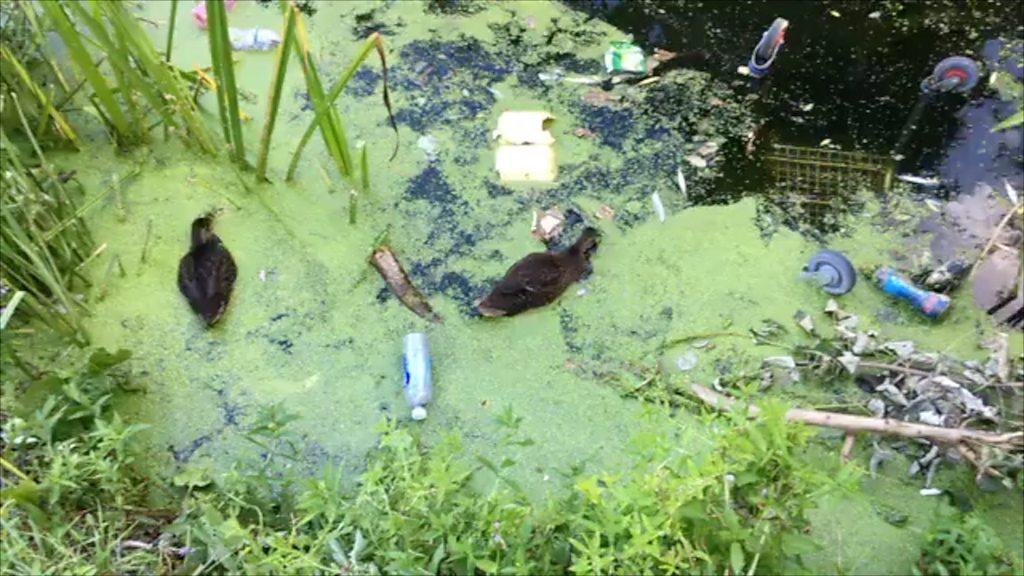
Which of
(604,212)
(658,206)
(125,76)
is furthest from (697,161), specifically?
(125,76)

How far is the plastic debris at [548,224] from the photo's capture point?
2.12m

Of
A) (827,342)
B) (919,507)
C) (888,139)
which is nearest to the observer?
(919,507)

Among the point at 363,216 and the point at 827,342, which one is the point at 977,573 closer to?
the point at 827,342

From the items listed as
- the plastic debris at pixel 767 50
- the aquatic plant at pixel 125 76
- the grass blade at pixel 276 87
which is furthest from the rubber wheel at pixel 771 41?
the aquatic plant at pixel 125 76

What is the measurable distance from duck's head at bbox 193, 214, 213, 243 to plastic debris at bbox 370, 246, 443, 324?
0.41m

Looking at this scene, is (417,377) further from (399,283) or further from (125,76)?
(125,76)

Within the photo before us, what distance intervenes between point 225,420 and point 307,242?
0.48 metres

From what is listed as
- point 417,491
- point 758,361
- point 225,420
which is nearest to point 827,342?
point 758,361

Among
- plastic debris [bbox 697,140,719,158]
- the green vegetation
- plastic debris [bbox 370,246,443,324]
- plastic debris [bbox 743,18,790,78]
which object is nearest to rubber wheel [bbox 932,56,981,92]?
plastic debris [bbox 743,18,790,78]

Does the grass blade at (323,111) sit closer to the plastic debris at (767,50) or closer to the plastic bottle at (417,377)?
the plastic bottle at (417,377)

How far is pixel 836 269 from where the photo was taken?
2.04m

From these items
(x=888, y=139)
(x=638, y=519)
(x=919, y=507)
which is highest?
(x=888, y=139)

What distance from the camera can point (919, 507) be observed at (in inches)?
69.4

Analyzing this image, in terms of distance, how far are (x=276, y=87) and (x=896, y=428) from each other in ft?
5.01
